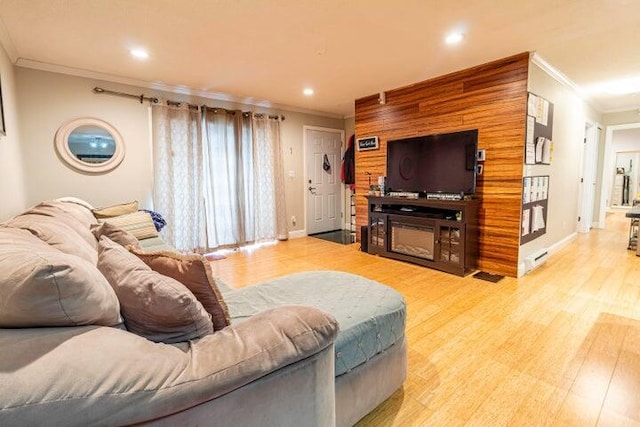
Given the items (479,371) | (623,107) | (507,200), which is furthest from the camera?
(623,107)

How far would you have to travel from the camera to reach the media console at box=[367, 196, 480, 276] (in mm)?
3410

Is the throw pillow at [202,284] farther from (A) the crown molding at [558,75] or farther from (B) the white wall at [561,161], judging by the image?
(A) the crown molding at [558,75]

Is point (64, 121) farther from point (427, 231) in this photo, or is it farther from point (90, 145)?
point (427, 231)

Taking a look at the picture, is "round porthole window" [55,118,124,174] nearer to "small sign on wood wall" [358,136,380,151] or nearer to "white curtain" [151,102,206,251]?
"white curtain" [151,102,206,251]

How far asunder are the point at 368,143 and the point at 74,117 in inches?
145

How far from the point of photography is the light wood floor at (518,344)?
151 centimetres

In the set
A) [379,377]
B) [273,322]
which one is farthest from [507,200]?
[273,322]

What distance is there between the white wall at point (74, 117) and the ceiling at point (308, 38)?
0.58ft

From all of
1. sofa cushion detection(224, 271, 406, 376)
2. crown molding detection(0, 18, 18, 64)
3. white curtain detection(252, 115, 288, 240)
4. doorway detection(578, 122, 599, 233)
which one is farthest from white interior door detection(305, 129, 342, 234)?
doorway detection(578, 122, 599, 233)

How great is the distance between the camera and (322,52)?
10.0ft

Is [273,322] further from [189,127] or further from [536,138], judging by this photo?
[189,127]

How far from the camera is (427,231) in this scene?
3715 mm

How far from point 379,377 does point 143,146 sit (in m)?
3.93

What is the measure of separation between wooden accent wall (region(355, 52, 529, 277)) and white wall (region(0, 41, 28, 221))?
4.13 meters
